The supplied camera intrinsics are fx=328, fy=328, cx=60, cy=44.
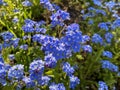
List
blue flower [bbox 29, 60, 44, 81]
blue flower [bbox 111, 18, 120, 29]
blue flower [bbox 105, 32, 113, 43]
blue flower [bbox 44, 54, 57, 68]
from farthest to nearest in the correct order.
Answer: blue flower [bbox 111, 18, 120, 29]
blue flower [bbox 105, 32, 113, 43]
blue flower [bbox 44, 54, 57, 68]
blue flower [bbox 29, 60, 44, 81]

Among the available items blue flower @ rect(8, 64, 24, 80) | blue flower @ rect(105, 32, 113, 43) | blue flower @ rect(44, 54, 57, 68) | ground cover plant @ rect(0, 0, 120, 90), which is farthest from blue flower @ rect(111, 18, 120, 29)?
blue flower @ rect(8, 64, 24, 80)

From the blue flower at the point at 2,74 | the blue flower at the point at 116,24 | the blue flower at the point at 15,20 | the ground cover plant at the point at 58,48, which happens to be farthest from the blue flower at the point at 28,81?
the blue flower at the point at 116,24

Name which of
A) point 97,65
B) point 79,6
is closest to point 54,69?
point 97,65

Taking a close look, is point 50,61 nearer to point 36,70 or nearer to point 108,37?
point 36,70

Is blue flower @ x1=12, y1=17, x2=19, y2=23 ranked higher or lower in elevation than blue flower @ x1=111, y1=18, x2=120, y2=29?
higher

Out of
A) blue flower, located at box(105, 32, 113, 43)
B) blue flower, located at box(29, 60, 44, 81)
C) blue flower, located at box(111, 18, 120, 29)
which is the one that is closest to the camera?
blue flower, located at box(29, 60, 44, 81)

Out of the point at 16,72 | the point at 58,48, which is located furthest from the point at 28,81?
the point at 58,48

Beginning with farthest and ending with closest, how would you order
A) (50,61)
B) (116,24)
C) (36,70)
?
(116,24)
(50,61)
(36,70)

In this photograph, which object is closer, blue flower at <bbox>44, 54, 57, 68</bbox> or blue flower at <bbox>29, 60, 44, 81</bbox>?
blue flower at <bbox>29, 60, 44, 81</bbox>

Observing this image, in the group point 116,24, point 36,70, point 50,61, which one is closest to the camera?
point 36,70

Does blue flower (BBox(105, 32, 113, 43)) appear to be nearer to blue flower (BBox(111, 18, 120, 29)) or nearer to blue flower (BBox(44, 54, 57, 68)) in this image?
blue flower (BBox(111, 18, 120, 29))
